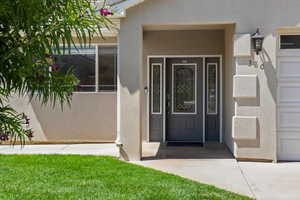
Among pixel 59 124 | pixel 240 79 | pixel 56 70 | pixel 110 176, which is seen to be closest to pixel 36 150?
pixel 59 124

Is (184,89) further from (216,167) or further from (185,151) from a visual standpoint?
(216,167)

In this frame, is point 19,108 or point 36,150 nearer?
point 36,150

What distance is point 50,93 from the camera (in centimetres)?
324

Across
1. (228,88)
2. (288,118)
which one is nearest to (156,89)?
(228,88)

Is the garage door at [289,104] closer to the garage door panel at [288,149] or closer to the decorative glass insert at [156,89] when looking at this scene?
the garage door panel at [288,149]

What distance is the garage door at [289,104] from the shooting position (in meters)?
8.89

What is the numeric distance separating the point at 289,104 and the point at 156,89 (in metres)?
4.27

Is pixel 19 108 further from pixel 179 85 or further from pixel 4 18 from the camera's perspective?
pixel 4 18

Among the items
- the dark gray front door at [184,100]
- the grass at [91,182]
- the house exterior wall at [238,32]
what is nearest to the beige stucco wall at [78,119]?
the dark gray front door at [184,100]

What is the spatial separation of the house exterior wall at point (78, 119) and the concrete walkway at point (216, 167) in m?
0.46

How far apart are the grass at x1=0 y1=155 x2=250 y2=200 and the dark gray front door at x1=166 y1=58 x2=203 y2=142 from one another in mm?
3736

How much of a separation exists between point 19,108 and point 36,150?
5.96 feet

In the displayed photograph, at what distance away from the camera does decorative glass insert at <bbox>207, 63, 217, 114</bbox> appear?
38.7ft

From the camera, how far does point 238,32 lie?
870 centimetres
